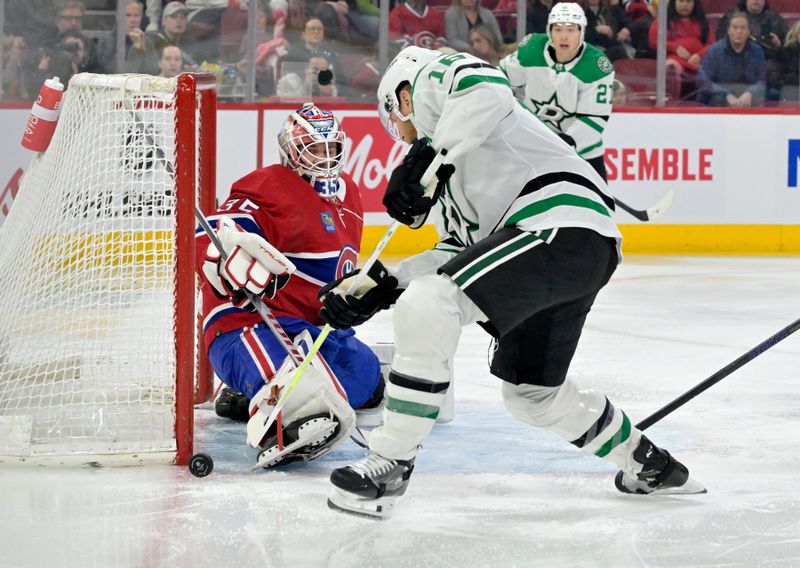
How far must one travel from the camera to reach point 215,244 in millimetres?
2688

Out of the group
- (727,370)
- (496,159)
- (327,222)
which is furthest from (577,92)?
(496,159)

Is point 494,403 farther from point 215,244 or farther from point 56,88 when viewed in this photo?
point 56,88

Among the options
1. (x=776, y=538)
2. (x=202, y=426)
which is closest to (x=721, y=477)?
(x=776, y=538)

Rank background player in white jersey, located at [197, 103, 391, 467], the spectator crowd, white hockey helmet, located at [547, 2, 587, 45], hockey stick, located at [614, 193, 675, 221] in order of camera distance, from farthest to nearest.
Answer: the spectator crowd < hockey stick, located at [614, 193, 675, 221] < white hockey helmet, located at [547, 2, 587, 45] < background player in white jersey, located at [197, 103, 391, 467]

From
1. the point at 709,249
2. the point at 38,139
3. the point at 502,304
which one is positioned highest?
the point at 38,139

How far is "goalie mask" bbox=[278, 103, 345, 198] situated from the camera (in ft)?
9.34

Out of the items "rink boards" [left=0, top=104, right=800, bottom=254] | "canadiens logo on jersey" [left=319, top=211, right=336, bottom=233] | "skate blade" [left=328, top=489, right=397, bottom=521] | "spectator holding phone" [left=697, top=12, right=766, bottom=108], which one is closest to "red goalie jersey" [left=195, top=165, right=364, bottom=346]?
"canadiens logo on jersey" [left=319, top=211, right=336, bottom=233]

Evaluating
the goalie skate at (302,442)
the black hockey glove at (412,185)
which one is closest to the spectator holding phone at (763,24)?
the goalie skate at (302,442)

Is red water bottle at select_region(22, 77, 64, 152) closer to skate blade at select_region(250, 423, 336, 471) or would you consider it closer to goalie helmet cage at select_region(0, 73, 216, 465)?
goalie helmet cage at select_region(0, 73, 216, 465)

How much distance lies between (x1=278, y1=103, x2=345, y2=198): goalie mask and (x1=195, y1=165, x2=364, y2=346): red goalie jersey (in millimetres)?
30

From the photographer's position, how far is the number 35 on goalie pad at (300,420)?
258cm

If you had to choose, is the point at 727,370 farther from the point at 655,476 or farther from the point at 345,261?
the point at 345,261

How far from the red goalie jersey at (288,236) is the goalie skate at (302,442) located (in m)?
0.33

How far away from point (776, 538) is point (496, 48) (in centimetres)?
525
